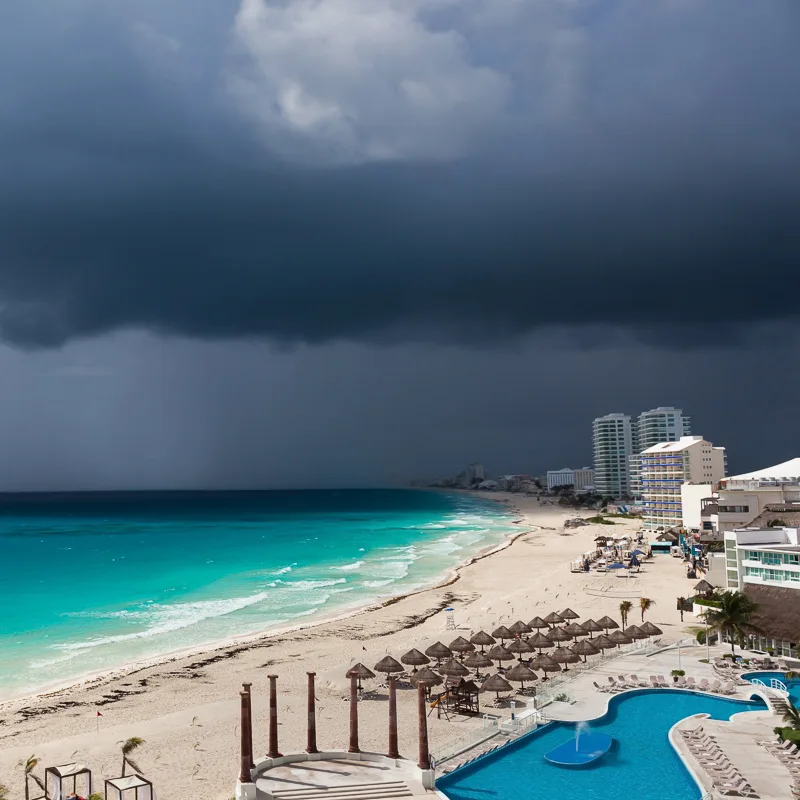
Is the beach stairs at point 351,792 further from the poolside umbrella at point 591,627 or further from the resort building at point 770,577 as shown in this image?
the resort building at point 770,577

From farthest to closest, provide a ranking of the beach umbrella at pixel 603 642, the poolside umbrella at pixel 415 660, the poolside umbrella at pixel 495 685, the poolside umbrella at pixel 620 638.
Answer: the poolside umbrella at pixel 620 638 < the beach umbrella at pixel 603 642 < the poolside umbrella at pixel 415 660 < the poolside umbrella at pixel 495 685

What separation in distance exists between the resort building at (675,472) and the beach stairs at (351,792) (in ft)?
307

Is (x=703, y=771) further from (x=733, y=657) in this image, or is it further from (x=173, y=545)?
(x=173, y=545)

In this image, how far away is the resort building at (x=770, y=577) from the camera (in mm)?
34156

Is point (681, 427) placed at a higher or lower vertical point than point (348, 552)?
higher

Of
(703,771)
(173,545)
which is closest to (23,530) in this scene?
(173,545)

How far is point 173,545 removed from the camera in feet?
362

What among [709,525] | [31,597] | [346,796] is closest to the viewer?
[346,796]

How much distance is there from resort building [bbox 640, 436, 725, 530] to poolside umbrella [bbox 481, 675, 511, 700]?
Result: 8297cm

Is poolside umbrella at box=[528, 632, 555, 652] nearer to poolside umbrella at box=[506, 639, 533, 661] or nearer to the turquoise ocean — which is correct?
poolside umbrella at box=[506, 639, 533, 661]

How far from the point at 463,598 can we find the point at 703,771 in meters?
A: 39.3

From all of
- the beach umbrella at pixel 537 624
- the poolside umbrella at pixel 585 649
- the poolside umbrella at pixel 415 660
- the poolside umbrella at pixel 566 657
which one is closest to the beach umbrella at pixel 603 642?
the poolside umbrella at pixel 585 649

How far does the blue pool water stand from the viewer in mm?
27742

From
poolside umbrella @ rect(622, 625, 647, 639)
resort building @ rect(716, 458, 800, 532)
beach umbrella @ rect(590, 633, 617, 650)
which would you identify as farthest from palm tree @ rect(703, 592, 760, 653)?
resort building @ rect(716, 458, 800, 532)
